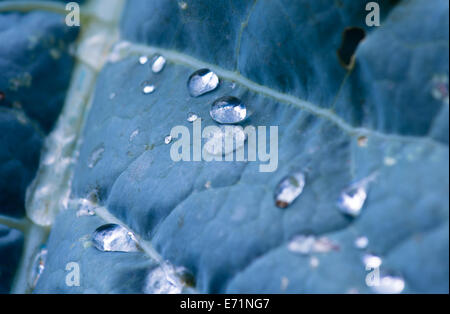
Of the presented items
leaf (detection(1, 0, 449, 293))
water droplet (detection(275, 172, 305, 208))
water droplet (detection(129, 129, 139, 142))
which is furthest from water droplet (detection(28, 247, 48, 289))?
water droplet (detection(275, 172, 305, 208))

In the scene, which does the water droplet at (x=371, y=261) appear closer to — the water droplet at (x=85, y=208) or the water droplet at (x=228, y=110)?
the water droplet at (x=228, y=110)

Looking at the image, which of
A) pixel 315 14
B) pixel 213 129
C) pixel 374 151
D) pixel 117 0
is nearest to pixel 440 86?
pixel 374 151

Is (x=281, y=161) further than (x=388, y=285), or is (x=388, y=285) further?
(x=281, y=161)

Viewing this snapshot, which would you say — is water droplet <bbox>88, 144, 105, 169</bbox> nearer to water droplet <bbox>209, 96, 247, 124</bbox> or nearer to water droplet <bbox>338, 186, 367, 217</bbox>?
water droplet <bbox>209, 96, 247, 124</bbox>

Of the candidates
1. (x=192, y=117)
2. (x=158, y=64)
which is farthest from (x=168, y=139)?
(x=158, y=64)

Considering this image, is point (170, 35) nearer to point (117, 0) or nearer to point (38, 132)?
point (117, 0)
